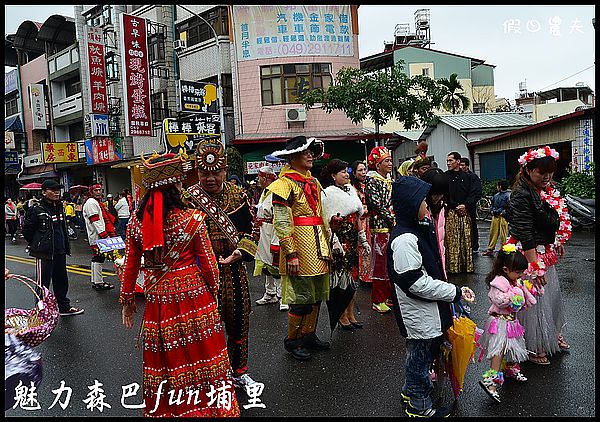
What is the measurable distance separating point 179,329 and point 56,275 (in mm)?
4642

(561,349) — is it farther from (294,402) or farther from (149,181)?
(149,181)

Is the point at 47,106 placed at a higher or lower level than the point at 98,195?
higher

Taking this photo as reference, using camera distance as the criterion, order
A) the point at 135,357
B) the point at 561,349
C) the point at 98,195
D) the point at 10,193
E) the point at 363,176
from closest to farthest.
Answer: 1. the point at 561,349
2. the point at 135,357
3. the point at 363,176
4. the point at 98,195
5. the point at 10,193

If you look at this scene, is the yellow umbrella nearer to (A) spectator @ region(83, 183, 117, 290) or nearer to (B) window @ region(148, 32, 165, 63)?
(A) spectator @ region(83, 183, 117, 290)

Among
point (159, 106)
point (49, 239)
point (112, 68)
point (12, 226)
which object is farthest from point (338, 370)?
point (112, 68)

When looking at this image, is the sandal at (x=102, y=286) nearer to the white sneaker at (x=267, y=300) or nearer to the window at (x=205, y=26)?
the white sneaker at (x=267, y=300)

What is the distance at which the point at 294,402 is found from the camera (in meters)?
3.86

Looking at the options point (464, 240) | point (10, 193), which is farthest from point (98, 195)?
point (10, 193)

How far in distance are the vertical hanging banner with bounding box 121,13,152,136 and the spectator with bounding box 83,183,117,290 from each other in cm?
1312

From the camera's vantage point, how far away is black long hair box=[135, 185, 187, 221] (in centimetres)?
338

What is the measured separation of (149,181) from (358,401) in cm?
215

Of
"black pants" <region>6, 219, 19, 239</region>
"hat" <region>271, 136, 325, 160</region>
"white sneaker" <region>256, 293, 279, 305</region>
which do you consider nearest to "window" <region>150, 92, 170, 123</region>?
"black pants" <region>6, 219, 19, 239</region>

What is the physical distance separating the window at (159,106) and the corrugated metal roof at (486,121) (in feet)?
41.2

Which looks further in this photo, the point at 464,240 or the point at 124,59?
the point at 124,59
